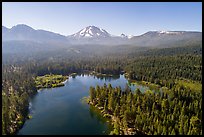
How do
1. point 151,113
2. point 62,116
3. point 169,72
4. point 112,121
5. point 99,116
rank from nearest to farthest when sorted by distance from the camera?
point 151,113 → point 112,121 → point 99,116 → point 62,116 → point 169,72

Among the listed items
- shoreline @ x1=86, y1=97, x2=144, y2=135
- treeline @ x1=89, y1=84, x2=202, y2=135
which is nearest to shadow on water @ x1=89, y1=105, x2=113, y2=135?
shoreline @ x1=86, y1=97, x2=144, y2=135

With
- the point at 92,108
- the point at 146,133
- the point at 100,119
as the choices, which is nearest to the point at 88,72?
the point at 92,108

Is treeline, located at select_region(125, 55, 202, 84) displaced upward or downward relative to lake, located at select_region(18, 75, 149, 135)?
upward

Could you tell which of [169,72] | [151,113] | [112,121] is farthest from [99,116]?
[169,72]

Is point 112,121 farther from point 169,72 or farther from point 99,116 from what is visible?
point 169,72

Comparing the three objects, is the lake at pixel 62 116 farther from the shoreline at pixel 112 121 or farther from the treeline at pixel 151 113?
the treeline at pixel 151 113

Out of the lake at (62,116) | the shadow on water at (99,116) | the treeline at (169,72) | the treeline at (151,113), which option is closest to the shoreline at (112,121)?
the treeline at (151,113)

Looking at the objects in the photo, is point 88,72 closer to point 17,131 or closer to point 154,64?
point 154,64

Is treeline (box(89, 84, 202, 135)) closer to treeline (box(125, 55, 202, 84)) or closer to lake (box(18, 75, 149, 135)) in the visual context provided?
lake (box(18, 75, 149, 135))
